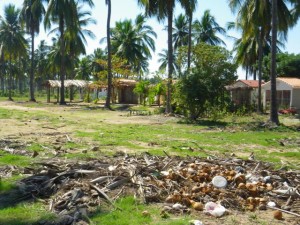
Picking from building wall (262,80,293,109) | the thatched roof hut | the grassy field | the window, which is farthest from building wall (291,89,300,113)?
the thatched roof hut

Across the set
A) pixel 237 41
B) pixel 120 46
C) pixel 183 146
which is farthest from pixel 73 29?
pixel 183 146

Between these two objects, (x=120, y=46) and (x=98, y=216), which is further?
(x=120, y=46)

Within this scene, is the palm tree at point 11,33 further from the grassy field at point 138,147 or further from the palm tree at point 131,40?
the grassy field at point 138,147

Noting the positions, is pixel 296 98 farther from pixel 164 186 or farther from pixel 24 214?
pixel 24 214

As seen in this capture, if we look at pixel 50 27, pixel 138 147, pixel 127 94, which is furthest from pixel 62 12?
pixel 138 147

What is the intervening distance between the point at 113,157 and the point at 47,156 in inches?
63.2

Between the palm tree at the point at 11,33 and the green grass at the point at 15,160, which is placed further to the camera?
the palm tree at the point at 11,33

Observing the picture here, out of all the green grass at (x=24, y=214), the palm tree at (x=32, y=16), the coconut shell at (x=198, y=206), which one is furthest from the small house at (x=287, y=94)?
the green grass at (x=24, y=214)

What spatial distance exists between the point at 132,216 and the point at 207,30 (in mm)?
43882

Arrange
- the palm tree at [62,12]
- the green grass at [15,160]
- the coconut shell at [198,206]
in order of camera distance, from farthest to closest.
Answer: the palm tree at [62,12]
the green grass at [15,160]
the coconut shell at [198,206]

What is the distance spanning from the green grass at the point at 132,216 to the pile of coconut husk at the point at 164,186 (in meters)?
0.15

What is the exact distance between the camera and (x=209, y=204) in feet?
18.2

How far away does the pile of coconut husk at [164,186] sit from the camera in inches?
223

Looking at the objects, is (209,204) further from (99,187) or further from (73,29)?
(73,29)
